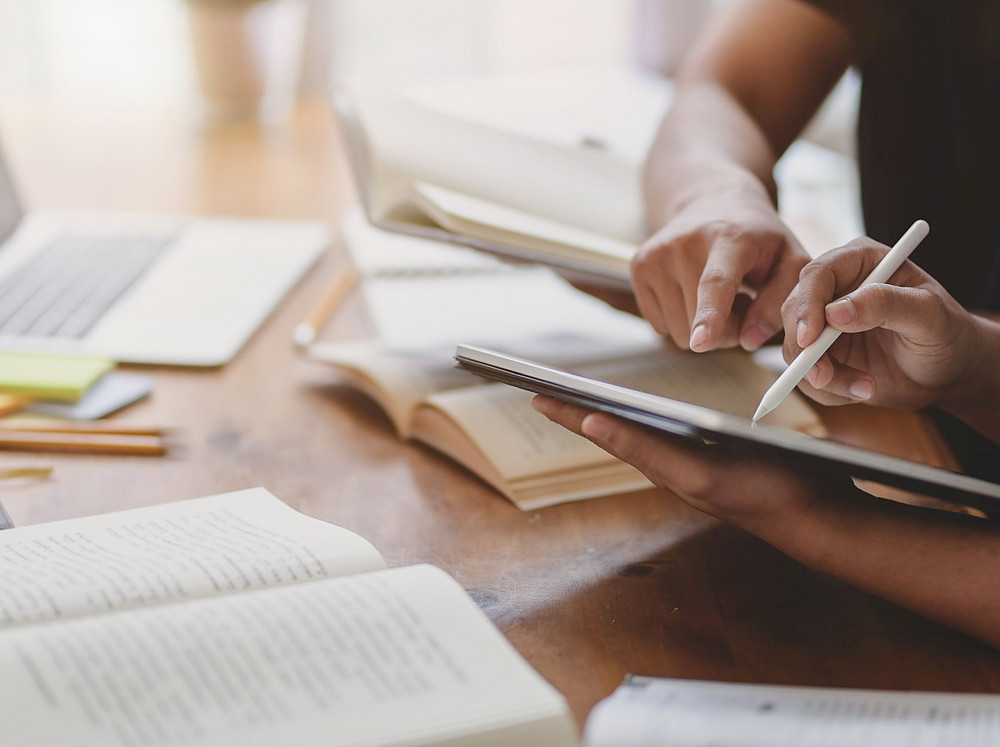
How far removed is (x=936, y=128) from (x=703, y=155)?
1.32ft

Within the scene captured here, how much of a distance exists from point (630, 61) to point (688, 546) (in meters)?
2.57

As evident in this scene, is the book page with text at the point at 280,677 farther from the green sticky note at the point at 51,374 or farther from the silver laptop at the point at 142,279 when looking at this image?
the silver laptop at the point at 142,279

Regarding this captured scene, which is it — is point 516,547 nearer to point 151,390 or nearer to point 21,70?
point 151,390

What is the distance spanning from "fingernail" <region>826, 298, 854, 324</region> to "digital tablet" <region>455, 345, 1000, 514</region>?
0.09 meters

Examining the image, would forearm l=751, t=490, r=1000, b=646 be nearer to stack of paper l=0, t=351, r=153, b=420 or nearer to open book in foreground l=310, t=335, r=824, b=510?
open book in foreground l=310, t=335, r=824, b=510

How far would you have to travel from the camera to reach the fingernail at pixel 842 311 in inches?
23.0

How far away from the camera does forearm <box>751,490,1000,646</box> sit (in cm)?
56

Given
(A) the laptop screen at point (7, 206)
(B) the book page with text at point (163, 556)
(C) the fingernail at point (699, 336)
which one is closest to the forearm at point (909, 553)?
(C) the fingernail at point (699, 336)

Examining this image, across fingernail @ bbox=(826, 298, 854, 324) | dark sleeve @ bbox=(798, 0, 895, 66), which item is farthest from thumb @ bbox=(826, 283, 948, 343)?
dark sleeve @ bbox=(798, 0, 895, 66)

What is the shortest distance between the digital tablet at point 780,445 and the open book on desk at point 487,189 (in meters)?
0.31

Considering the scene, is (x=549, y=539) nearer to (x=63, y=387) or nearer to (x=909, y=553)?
(x=909, y=553)

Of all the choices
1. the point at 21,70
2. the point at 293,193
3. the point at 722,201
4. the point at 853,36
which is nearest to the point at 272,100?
the point at 293,193

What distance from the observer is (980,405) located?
0.70 metres

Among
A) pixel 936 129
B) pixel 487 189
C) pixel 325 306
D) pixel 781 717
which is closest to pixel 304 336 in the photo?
pixel 325 306
